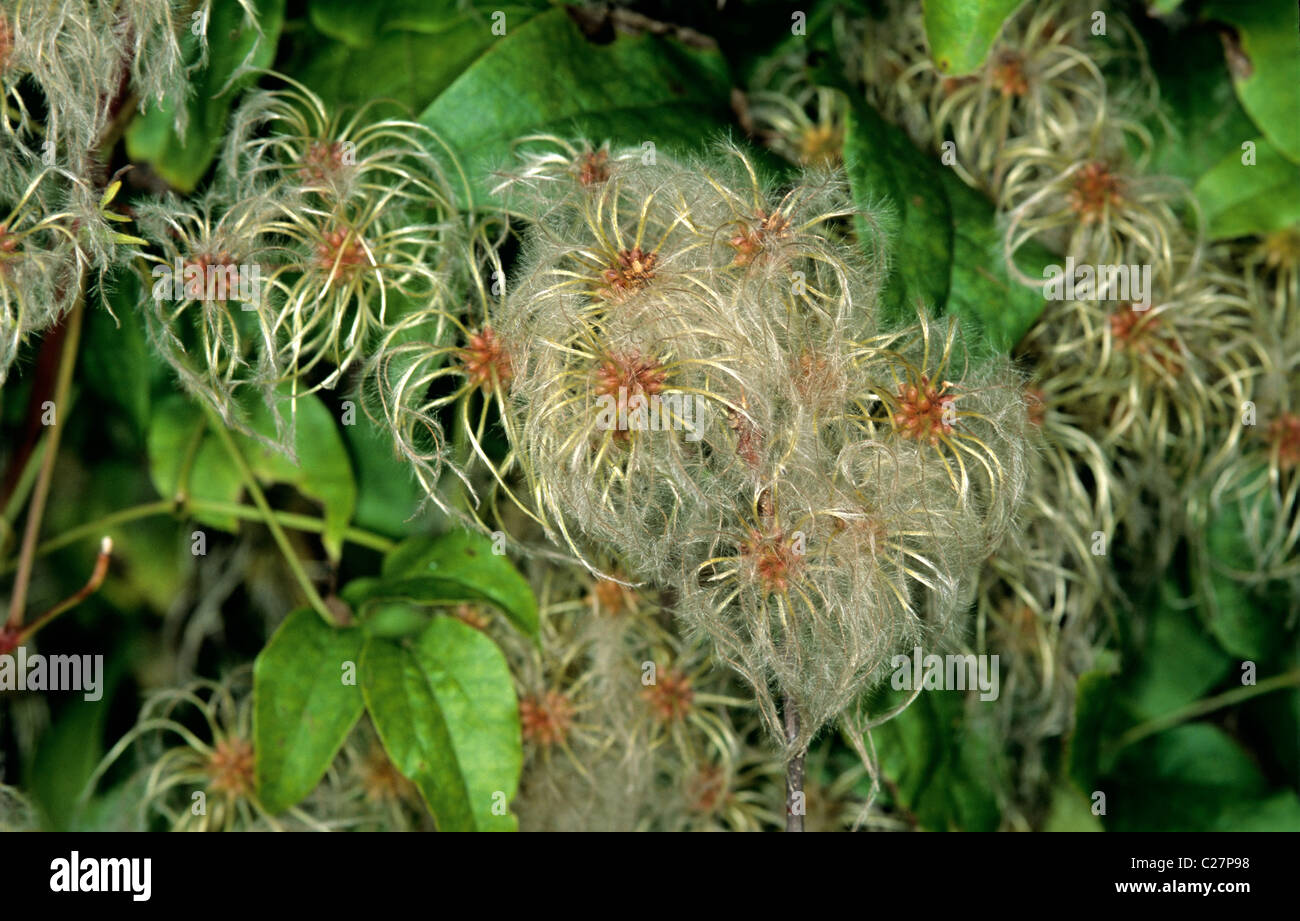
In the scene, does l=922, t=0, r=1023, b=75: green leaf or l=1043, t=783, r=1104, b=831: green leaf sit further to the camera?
l=1043, t=783, r=1104, b=831: green leaf

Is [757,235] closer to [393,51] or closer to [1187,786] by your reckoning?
[393,51]

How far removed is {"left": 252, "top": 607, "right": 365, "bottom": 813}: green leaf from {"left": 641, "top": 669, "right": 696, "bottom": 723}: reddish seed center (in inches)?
11.0

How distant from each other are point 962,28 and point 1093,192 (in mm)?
240

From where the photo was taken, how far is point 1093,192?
3.42 ft

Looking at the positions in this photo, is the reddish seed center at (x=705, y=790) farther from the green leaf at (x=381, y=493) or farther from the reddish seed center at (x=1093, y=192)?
the reddish seed center at (x=1093, y=192)

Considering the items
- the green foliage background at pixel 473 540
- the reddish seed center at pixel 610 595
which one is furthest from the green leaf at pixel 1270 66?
the reddish seed center at pixel 610 595

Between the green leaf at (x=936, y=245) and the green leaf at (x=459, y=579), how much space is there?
1.31ft

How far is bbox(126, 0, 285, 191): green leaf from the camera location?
37.3 inches

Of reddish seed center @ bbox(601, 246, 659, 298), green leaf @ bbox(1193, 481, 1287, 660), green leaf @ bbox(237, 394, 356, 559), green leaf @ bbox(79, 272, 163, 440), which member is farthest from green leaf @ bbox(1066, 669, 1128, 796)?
green leaf @ bbox(79, 272, 163, 440)

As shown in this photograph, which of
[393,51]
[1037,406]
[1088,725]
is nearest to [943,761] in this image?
[1088,725]

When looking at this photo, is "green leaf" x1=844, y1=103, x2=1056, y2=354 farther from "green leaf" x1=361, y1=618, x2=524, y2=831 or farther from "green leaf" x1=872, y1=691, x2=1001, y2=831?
"green leaf" x1=361, y1=618, x2=524, y2=831
